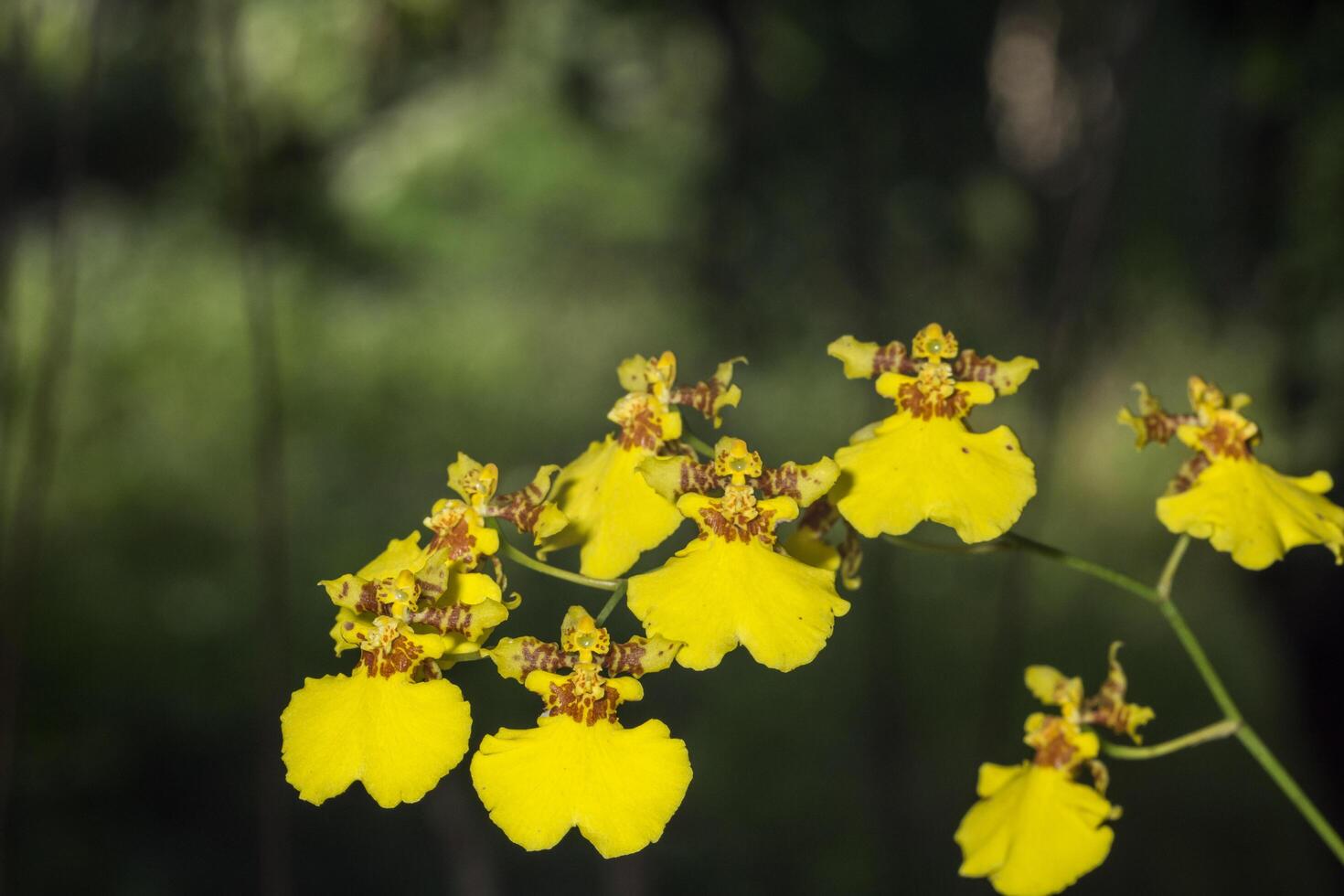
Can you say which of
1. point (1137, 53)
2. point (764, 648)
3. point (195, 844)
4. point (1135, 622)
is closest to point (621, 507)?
point (764, 648)

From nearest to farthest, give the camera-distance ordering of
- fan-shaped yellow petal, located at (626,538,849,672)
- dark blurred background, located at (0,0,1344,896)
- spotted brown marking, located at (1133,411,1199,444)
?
fan-shaped yellow petal, located at (626,538,849,672) < spotted brown marking, located at (1133,411,1199,444) < dark blurred background, located at (0,0,1344,896)

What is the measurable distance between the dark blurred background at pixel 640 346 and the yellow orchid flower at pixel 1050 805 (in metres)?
0.46

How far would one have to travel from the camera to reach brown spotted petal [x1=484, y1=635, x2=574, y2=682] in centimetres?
45

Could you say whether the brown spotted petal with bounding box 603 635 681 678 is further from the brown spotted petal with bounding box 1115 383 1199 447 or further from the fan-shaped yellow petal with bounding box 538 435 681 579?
the brown spotted petal with bounding box 1115 383 1199 447

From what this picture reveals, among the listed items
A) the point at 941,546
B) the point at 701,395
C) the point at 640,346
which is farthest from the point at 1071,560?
the point at 640,346

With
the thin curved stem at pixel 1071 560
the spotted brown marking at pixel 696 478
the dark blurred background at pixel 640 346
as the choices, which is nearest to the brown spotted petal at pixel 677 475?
the spotted brown marking at pixel 696 478

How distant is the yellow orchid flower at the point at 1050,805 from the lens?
458 mm

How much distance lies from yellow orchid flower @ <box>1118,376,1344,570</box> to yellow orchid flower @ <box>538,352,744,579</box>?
16cm

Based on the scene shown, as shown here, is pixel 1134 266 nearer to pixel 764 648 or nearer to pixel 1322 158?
pixel 1322 158

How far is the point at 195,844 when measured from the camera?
78.7 inches

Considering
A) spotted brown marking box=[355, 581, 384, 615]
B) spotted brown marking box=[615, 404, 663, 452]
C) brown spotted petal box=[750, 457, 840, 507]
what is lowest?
spotted brown marking box=[355, 581, 384, 615]

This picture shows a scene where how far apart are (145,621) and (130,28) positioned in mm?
1929

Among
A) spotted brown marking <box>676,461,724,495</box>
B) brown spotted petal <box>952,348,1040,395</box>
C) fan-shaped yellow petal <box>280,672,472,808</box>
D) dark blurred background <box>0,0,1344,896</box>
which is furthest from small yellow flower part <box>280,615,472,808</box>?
dark blurred background <box>0,0,1344,896</box>

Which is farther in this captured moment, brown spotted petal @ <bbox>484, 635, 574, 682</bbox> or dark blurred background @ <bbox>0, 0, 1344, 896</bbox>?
dark blurred background @ <bbox>0, 0, 1344, 896</bbox>
